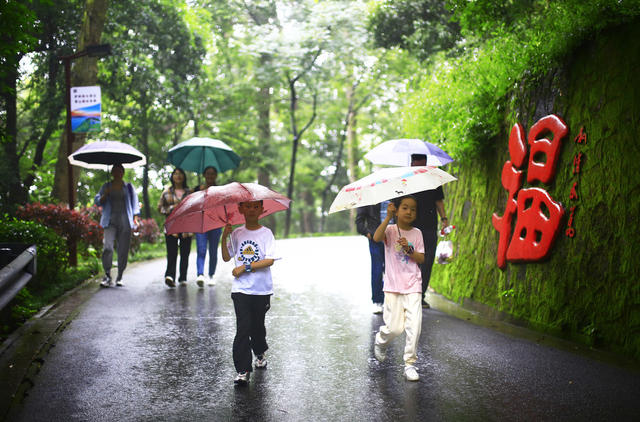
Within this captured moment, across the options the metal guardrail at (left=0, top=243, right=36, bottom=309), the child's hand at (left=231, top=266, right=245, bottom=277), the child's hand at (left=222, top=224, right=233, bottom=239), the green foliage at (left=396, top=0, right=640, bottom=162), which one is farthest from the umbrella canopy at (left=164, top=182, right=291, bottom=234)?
the green foliage at (left=396, top=0, right=640, bottom=162)

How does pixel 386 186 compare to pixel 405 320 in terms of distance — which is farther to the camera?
pixel 405 320

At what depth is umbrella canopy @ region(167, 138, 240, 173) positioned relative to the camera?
1119 centimetres

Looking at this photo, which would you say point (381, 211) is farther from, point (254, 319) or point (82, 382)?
point (82, 382)

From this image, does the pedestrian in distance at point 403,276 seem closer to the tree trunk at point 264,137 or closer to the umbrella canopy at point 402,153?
the umbrella canopy at point 402,153

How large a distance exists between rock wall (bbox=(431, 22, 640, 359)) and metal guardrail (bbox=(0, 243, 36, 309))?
18.4 feet

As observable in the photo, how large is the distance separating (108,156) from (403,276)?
294 inches

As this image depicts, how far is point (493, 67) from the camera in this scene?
9672 millimetres

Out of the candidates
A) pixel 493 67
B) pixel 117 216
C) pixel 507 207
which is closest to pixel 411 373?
pixel 507 207

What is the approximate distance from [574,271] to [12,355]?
579 centimetres

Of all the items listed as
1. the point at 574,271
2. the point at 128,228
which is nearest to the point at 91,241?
the point at 128,228

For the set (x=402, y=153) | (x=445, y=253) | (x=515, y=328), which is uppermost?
(x=402, y=153)

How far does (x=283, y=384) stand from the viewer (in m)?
5.41

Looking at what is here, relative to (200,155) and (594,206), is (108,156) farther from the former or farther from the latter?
(594,206)

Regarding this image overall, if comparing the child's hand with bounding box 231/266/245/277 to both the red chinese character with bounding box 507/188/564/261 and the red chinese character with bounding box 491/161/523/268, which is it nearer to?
the red chinese character with bounding box 507/188/564/261
